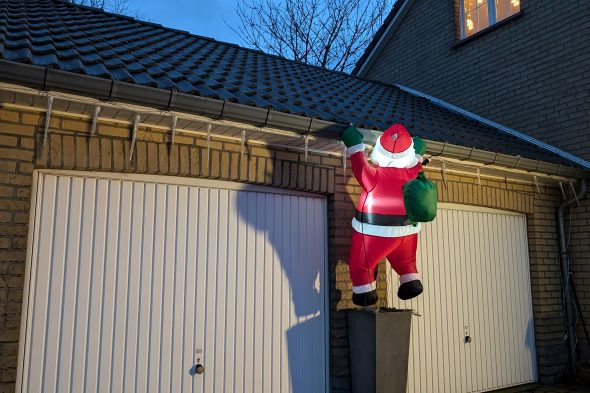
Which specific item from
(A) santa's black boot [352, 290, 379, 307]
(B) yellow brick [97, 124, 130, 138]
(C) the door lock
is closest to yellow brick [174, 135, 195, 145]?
(B) yellow brick [97, 124, 130, 138]

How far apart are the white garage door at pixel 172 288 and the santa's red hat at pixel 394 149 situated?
83cm

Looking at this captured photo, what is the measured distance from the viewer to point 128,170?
12.5 ft

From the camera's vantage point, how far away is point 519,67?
25.1 feet

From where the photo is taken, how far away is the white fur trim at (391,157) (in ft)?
14.1

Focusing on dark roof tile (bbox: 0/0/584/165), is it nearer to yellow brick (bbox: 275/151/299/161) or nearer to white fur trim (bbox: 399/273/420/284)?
yellow brick (bbox: 275/151/299/161)

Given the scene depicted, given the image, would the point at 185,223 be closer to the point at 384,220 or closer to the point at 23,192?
the point at 23,192

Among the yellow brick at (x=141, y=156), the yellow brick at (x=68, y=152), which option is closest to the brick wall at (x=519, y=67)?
the yellow brick at (x=141, y=156)

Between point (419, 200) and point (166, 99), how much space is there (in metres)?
2.04

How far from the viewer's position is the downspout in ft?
21.4

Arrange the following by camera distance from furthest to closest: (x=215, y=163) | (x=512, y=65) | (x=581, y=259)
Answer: (x=512, y=65)
(x=581, y=259)
(x=215, y=163)

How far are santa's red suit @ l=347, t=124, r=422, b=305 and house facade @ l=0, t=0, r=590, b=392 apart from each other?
40 cm

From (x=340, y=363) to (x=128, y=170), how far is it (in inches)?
97.9

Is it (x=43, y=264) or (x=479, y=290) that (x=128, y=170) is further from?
(x=479, y=290)

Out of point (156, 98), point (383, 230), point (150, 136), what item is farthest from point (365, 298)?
point (156, 98)
